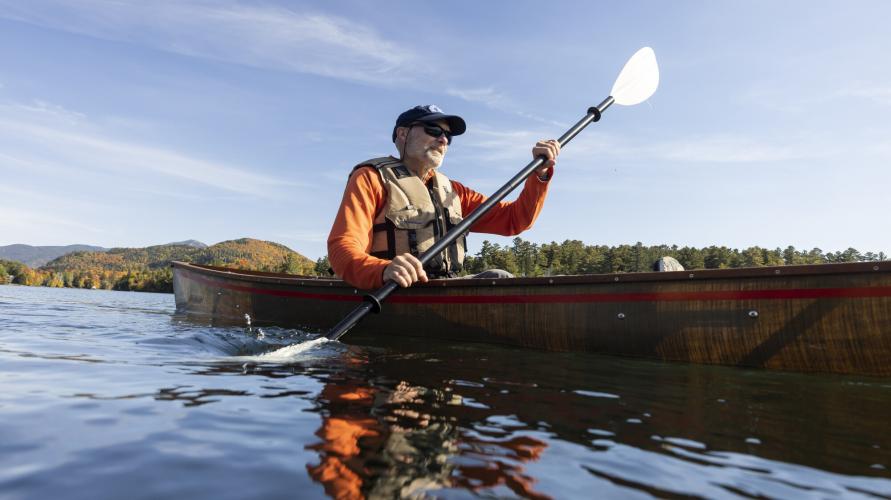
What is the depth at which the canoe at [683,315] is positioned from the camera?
14.0 ft

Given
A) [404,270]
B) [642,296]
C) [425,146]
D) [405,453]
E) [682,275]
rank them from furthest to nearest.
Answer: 1. [425,146]
2. [642,296]
3. [682,275]
4. [404,270]
5. [405,453]

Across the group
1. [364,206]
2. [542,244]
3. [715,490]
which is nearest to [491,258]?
[542,244]

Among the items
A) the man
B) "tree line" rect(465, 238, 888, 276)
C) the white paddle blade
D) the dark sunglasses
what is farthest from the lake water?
"tree line" rect(465, 238, 888, 276)

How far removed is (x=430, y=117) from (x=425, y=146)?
0.38m

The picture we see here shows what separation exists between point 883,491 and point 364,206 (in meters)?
4.97

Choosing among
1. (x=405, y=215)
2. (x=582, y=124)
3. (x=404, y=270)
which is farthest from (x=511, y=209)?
(x=404, y=270)

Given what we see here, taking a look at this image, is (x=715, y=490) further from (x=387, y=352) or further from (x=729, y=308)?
(x=387, y=352)

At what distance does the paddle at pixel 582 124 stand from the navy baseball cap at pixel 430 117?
0.92m

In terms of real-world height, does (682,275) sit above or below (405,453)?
above

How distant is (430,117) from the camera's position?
620 centimetres

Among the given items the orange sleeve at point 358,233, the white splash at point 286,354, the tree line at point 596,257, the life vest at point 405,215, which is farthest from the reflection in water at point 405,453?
the tree line at point 596,257

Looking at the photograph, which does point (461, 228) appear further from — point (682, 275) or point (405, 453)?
point (405, 453)

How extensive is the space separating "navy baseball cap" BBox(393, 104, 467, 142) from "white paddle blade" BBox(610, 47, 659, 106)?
2.35 meters

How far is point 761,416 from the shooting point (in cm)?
293
